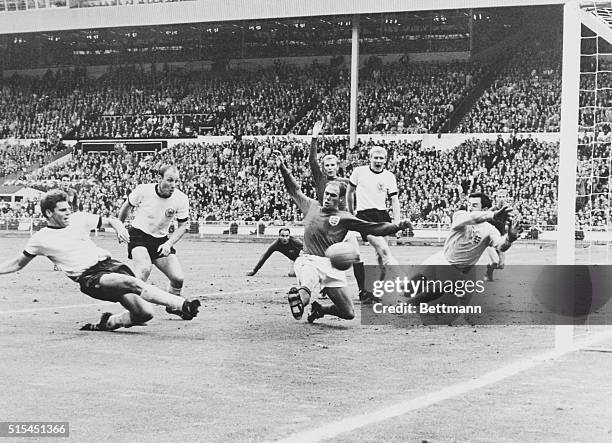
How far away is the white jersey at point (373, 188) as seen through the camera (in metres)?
10.5

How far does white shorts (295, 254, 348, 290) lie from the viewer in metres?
8.32

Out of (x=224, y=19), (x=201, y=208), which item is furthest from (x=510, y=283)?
(x=224, y=19)

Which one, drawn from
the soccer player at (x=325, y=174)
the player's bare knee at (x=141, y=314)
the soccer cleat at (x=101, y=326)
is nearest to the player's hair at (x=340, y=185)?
the soccer player at (x=325, y=174)

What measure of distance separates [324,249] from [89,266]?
216cm

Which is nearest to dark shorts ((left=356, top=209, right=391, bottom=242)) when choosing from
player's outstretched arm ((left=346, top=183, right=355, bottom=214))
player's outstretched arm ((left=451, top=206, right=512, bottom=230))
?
player's outstretched arm ((left=346, top=183, right=355, bottom=214))

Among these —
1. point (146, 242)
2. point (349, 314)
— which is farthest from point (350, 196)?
point (349, 314)

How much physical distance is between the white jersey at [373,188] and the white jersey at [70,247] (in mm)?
3655

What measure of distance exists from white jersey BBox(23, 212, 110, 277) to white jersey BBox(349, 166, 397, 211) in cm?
366

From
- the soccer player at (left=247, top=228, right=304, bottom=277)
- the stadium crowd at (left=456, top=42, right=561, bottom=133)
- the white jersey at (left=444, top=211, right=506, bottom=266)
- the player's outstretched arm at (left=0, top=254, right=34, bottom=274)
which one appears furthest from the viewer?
the stadium crowd at (left=456, top=42, right=561, bottom=133)

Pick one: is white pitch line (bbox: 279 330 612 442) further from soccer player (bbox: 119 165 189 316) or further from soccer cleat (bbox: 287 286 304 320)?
soccer player (bbox: 119 165 189 316)

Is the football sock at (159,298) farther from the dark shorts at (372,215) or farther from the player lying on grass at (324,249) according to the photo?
the dark shorts at (372,215)

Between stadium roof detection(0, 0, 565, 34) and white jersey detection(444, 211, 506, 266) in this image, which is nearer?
white jersey detection(444, 211, 506, 266)

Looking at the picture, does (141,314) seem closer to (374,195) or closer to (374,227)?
(374,227)

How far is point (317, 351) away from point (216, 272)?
8.49 meters
